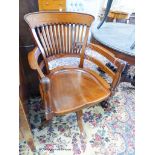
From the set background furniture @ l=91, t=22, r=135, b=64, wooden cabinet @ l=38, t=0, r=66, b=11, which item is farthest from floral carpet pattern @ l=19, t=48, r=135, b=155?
wooden cabinet @ l=38, t=0, r=66, b=11

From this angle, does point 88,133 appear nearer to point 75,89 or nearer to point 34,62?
point 75,89

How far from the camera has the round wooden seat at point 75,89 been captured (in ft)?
3.89

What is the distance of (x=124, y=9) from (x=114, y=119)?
7.77ft

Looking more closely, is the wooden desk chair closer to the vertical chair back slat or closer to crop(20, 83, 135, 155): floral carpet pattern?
the vertical chair back slat

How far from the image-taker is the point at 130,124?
1.60m

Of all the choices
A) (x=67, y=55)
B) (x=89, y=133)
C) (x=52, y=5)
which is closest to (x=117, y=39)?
(x=67, y=55)

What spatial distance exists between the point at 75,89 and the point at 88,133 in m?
0.44

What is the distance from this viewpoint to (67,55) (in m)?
1.49

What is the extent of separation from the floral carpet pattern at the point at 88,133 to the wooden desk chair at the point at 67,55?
5.0 inches

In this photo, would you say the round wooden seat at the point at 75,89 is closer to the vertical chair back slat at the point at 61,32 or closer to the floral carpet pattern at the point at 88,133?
the vertical chair back slat at the point at 61,32

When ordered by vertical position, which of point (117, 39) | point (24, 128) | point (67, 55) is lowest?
point (24, 128)

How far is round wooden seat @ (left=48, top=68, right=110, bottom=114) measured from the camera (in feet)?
3.89
